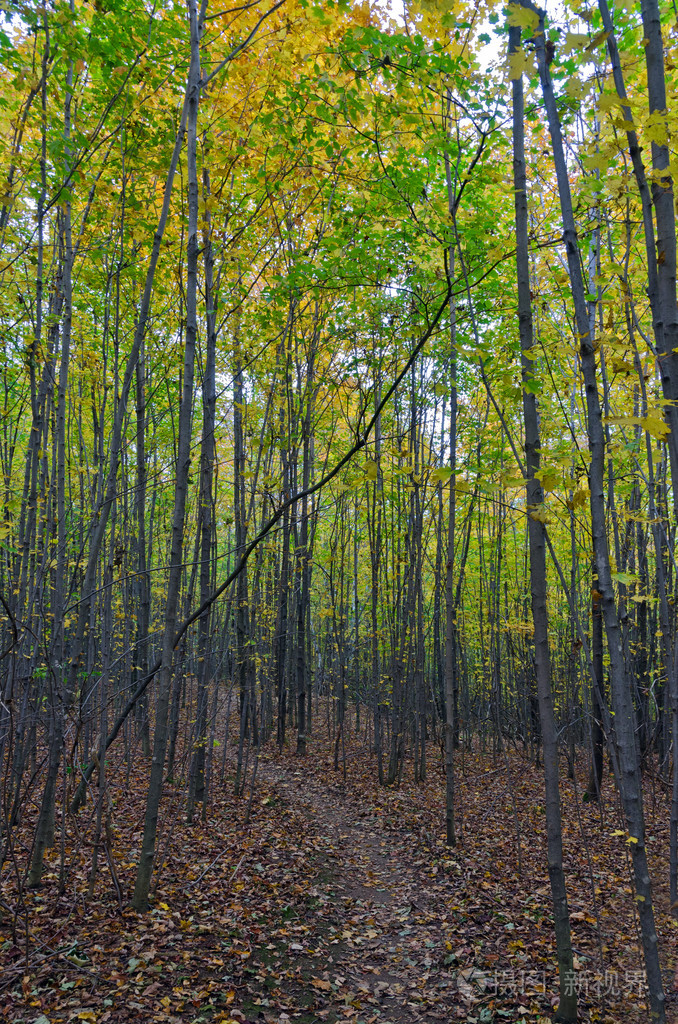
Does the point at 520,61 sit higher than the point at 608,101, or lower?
higher

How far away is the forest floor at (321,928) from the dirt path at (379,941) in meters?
0.01

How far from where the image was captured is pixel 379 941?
13.7 ft

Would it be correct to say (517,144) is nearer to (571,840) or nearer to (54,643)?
(54,643)

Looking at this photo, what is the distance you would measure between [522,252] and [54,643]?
3.76m

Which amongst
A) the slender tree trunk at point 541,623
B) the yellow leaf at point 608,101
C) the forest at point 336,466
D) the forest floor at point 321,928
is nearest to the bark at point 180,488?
the forest at point 336,466

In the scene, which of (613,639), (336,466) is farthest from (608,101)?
(613,639)

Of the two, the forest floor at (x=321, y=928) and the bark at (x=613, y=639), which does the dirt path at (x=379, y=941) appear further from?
the bark at (x=613, y=639)

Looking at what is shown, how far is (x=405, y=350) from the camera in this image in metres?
7.95

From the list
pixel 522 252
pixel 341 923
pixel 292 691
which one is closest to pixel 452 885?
pixel 341 923

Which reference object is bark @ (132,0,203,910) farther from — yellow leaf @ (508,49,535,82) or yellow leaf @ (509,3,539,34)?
yellow leaf @ (509,3,539,34)

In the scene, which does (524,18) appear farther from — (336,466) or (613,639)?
(613,639)

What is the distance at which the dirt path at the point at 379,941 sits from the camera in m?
3.38

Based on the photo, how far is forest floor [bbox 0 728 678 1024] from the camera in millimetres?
3137

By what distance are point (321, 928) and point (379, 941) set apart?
463 mm
